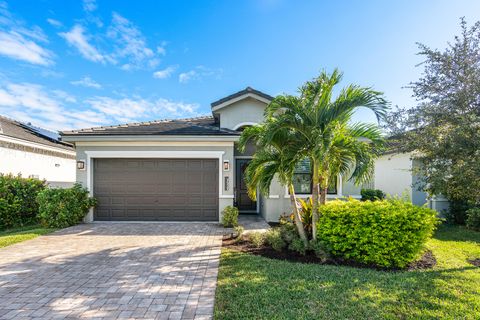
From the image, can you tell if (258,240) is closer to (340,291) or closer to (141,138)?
(340,291)

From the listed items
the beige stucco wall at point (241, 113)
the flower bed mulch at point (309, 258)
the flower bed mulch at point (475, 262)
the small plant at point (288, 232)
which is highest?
the beige stucco wall at point (241, 113)

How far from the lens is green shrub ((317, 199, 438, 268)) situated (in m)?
5.28

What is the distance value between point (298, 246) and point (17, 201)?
429 inches

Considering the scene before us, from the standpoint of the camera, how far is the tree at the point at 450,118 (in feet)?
17.1

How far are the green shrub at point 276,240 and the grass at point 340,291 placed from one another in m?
0.65

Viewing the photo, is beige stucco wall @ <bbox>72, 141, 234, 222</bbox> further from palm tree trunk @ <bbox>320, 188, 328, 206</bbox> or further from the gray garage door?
palm tree trunk @ <bbox>320, 188, 328, 206</bbox>

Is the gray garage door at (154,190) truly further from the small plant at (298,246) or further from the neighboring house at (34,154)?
the neighboring house at (34,154)

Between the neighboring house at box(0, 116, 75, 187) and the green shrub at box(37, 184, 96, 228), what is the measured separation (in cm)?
401

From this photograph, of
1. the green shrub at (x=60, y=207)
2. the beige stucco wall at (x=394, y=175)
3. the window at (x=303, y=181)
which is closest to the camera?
the green shrub at (x=60, y=207)

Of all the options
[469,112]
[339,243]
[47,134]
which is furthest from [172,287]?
[47,134]

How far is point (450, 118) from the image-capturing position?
5.64 meters

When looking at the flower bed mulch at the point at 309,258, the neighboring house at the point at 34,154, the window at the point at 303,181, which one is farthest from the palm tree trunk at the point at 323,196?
the neighboring house at the point at 34,154

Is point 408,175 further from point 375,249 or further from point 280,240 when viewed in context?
point 280,240

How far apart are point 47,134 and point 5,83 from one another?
318 centimetres
